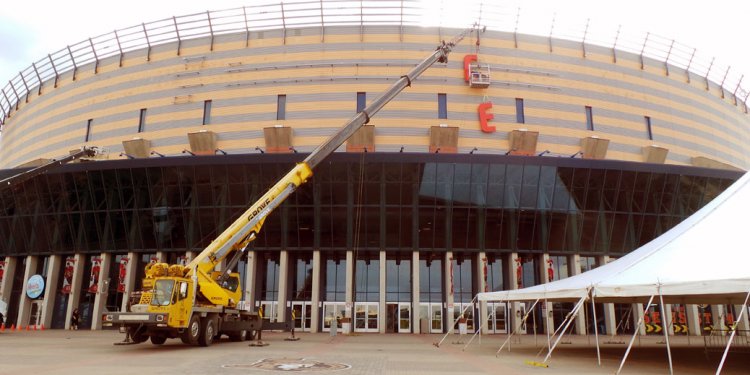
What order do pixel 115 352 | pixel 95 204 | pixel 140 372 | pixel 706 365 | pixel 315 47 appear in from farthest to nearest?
1. pixel 315 47
2. pixel 95 204
3. pixel 115 352
4. pixel 706 365
5. pixel 140 372

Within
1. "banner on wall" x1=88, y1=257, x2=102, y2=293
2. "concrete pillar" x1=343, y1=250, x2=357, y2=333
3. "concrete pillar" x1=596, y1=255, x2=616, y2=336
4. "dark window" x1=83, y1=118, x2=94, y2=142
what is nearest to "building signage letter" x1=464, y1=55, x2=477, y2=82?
"concrete pillar" x1=343, y1=250, x2=357, y2=333

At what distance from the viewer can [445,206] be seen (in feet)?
117

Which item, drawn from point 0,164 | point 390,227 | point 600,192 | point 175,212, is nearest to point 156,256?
point 175,212

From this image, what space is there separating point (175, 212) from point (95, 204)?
263 inches

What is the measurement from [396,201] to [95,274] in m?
23.8

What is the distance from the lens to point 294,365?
14734 mm

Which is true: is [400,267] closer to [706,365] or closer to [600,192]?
[600,192]

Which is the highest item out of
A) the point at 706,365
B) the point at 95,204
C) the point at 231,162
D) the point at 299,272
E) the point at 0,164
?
the point at 0,164

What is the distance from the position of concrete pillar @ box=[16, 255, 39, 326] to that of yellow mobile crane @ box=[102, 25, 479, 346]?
2416 centimetres

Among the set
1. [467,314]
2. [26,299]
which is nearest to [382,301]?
[467,314]

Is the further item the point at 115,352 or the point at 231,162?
the point at 231,162

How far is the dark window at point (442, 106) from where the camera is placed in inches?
1524

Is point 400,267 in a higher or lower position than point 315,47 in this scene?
lower

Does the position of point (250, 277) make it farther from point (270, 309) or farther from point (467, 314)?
point (467, 314)
